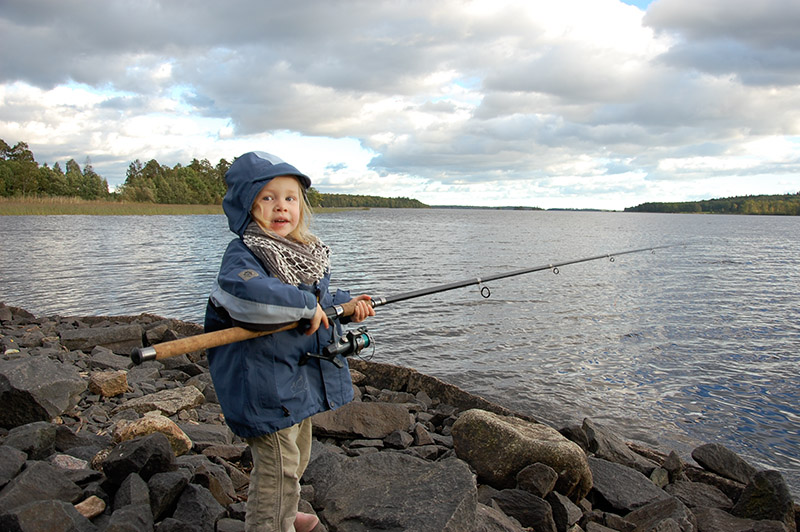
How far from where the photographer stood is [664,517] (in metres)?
3.91

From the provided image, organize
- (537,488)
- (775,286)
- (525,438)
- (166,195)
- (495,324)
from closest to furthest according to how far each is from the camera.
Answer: (537,488), (525,438), (495,324), (775,286), (166,195)

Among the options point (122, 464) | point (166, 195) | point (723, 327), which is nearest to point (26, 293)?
point (122, 464)

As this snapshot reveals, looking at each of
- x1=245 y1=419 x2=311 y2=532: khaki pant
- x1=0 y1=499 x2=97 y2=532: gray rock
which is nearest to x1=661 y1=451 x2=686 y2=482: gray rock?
x1=245 y1=419 x2=311 y2=532: khaki pant

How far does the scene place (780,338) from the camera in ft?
38.0

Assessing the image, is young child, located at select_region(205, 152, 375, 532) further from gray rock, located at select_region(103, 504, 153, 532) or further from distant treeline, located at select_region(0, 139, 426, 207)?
distant treeline, located at select_region(0, 139, 426, 207)

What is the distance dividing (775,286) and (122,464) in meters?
21.9

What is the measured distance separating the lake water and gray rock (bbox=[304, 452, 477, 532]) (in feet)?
12.3

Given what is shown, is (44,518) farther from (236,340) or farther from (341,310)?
(341,310)

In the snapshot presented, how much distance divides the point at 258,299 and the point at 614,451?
4194mm

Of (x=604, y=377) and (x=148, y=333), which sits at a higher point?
(x=148, y=333)

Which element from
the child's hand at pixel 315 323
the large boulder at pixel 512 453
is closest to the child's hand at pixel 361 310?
the child's hand at pixel 315 323

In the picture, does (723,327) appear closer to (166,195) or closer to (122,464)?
(122,464)

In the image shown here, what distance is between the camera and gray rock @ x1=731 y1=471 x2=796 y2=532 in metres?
4.14

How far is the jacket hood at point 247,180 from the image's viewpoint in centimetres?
284
